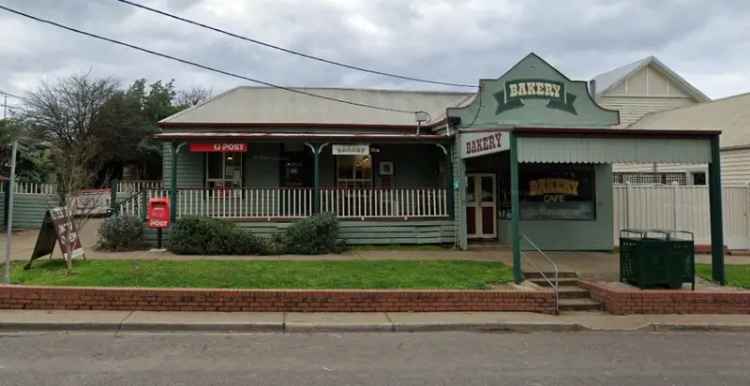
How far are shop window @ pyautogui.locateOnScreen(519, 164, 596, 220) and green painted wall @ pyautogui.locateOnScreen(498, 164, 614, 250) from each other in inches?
6.1

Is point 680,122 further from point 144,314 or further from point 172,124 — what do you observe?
point 144,314

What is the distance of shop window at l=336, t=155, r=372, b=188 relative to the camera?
1564cm

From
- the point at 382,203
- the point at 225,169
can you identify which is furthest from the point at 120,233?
the point at 382,203

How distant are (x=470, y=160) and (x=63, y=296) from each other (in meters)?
10.1

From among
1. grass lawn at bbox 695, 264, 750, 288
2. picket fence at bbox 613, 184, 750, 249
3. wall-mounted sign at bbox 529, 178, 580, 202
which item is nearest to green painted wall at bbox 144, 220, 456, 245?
wall-mounted sign at bbox 529, 178, 580, 202

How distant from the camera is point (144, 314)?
7.21 m

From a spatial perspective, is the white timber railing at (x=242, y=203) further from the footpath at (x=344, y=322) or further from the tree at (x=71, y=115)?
the tree at (x=71, y=115)

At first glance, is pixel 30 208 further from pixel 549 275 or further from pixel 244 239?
pixel 549 275

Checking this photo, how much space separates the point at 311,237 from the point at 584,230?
744cm

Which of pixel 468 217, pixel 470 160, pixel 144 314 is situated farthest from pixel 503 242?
pixel 144 314

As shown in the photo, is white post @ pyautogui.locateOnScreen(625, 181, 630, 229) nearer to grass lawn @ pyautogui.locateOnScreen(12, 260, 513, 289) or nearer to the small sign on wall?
grass lawn @ pyautogui.locateOnScreen(12, 260, 513, 289)

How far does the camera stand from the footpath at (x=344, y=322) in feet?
22.2

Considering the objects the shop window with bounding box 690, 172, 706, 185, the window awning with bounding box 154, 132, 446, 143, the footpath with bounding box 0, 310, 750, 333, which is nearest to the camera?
the footpath with bounding box 0, 310, 750, 333

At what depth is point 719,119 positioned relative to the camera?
1839 cm
